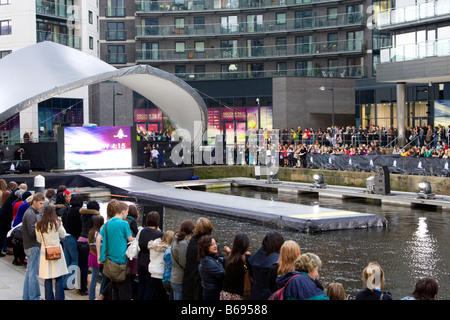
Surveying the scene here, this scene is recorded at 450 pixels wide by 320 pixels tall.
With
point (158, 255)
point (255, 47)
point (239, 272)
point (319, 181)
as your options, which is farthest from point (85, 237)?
point (255, 47)

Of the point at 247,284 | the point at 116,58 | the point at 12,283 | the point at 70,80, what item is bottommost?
the point at 12,283

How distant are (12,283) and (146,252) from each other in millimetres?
3868

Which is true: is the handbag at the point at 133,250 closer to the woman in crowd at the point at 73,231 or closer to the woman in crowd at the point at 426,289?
the woman in crowd at the point at 73,231

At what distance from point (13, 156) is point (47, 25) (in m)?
27.8

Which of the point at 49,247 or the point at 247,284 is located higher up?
the point at 49,247

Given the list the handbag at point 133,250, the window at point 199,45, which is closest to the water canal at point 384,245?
the handbag at point 133,250

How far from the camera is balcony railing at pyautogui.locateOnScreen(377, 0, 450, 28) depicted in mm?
40219

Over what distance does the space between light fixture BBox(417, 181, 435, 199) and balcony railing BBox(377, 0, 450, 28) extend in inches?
642

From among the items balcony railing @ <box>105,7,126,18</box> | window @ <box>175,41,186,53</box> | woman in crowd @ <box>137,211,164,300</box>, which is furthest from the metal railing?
woman in crowd @ <box>137,211,164,300</box>

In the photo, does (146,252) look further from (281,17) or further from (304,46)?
(281,17)

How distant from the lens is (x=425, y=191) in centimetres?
2762

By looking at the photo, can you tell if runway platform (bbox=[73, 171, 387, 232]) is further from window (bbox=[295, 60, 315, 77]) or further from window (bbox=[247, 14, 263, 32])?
window (bbox=[247, 14, 263, 32])

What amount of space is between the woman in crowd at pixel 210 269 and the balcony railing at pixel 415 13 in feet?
117

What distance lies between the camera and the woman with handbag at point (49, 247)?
10.3 meters
